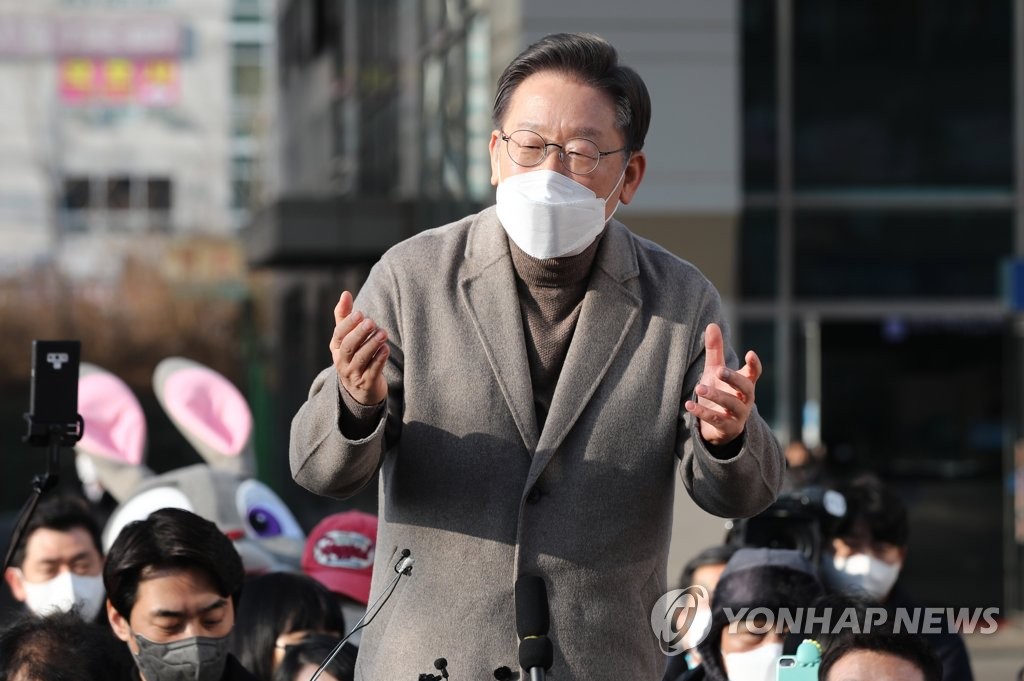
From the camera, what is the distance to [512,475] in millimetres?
2781

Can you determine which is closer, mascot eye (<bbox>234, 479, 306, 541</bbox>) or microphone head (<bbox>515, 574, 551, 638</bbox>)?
microphone head (<bbox>515, 574, 551, 638</bbox>)

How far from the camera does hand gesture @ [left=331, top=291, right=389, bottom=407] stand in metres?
2.56

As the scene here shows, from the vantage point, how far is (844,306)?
1239 centimetres

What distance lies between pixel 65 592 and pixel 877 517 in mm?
2474

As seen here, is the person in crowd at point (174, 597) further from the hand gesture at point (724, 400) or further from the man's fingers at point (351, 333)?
the hand gesture at point (724, 400)

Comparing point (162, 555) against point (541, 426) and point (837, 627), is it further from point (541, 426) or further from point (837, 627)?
point (837, 627)

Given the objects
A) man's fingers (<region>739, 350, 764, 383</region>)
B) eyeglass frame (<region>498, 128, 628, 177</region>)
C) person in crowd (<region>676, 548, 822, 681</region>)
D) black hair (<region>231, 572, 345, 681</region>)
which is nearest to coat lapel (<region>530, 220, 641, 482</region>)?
A: eyeglass frame (<region>498, 128, 628, 177</region>)

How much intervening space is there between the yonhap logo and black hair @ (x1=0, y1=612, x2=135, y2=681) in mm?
1315

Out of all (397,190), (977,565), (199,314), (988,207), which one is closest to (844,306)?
(988,207)

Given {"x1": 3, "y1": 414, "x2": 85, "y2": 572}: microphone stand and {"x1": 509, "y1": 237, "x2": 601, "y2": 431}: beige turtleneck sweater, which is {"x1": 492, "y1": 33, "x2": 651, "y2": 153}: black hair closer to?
{"x1": 509, "y1": 237, "x2": 601, "y2": 431}: beige turtleneck sweater

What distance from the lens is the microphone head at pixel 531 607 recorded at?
8.63ft

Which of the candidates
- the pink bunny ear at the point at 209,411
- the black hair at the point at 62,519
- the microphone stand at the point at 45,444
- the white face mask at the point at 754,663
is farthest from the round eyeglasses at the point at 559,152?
the pink bunny ear at the point at 209,411

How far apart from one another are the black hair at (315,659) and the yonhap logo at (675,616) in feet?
3.09

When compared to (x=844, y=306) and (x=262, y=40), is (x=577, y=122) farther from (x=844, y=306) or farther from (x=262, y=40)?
(x=262, y=40)
